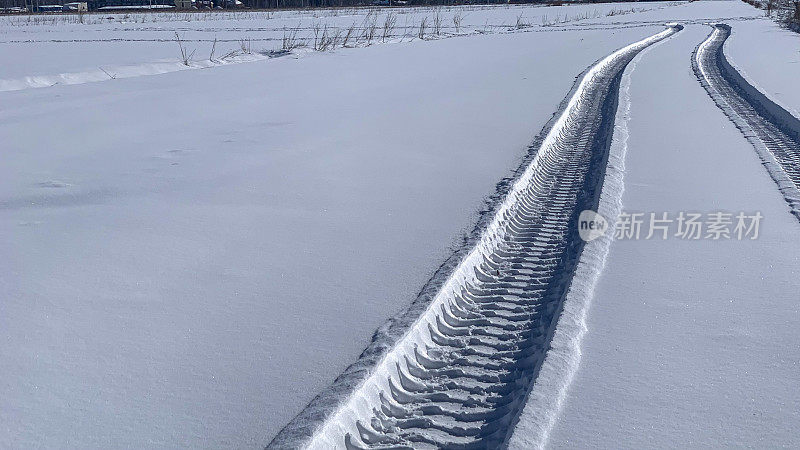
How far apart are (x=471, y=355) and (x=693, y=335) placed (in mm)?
915

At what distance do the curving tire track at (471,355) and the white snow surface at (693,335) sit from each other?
221 mm

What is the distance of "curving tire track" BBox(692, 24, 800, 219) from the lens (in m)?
5.98

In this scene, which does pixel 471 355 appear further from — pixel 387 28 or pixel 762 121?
pixel 387 28

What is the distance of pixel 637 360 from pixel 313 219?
228cm

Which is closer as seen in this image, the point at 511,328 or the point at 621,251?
the point at 511,328

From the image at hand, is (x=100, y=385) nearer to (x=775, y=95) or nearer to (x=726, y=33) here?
(x=775, y=95)

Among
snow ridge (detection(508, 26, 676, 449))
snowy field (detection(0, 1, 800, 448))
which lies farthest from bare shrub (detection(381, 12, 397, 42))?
snow ridge (detection(508, 26, 676, 449))

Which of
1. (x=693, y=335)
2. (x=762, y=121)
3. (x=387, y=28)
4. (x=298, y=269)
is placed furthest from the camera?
(x=387, y=28)

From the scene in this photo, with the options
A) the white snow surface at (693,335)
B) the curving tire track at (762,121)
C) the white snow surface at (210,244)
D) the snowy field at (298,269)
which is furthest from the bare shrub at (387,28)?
the white snow surface at (693,335)

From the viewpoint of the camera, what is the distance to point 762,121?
8539mm

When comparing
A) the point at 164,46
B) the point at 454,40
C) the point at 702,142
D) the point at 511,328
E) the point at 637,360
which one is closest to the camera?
the point at 637,360

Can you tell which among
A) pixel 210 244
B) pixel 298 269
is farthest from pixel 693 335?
pixel 210 244

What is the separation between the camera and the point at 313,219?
467 cm

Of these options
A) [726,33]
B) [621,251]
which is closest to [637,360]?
[621,251]
